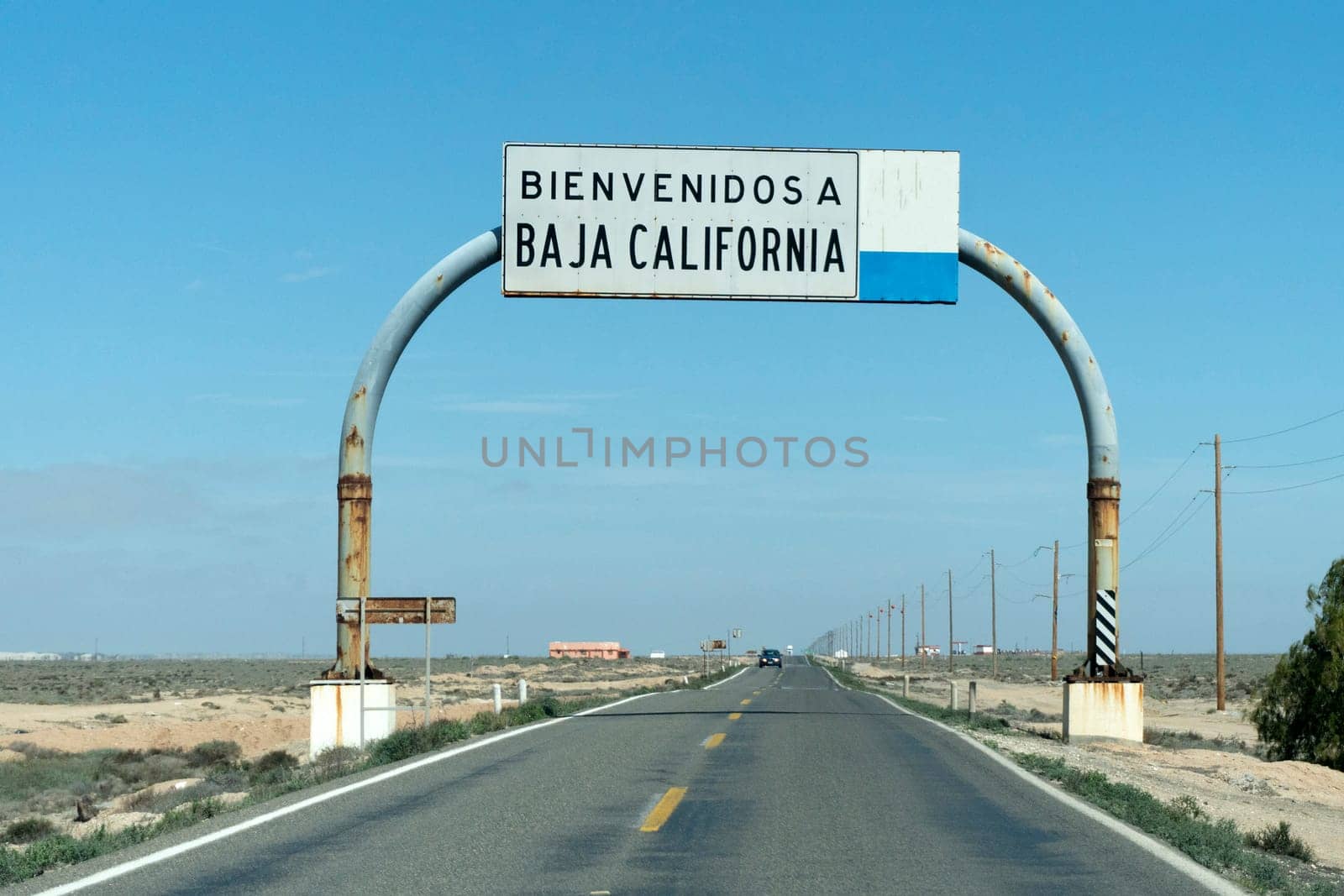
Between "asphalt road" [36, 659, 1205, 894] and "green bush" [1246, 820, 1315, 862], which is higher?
"asphalt road" [36, 659, 1205, 894]

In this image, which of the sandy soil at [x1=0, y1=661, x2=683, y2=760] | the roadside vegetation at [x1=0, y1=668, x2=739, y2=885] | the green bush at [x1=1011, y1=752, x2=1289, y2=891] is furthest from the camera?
the sandy soil at [x1=0, y1=661, x2=683, y2=760]

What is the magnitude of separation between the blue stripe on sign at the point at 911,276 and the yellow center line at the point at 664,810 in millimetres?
10886

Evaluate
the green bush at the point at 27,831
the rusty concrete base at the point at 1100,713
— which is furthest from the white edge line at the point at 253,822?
the rusty concrete base at the point at 1100,713

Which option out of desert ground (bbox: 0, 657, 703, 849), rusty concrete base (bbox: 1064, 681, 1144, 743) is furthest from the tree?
desert ground (bbox: 0, 657, 703, 849)

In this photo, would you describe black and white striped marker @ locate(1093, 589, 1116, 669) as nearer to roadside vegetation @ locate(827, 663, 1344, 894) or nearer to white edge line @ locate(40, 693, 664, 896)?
roadside vegetation @ locate(827, 663, 1344, 894)

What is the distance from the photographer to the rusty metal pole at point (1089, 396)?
21.6 metres

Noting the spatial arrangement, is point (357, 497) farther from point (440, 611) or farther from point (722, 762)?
point (722, 762)

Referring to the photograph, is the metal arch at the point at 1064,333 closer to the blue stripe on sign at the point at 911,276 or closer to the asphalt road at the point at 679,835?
the blue stripe on sign at the point at 911,276

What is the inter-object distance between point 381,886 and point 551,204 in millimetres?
14698

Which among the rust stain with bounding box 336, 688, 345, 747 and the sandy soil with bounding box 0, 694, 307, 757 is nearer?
the rust stain with bounding box 336, 688, 345, 747

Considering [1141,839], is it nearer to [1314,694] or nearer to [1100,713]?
[1100,713]

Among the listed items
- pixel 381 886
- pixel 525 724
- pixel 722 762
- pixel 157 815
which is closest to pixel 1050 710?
pixel 525 724

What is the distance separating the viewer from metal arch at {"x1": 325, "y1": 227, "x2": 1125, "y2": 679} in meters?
20.4

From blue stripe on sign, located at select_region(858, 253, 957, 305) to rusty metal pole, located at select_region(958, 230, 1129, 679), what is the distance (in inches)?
22.8
